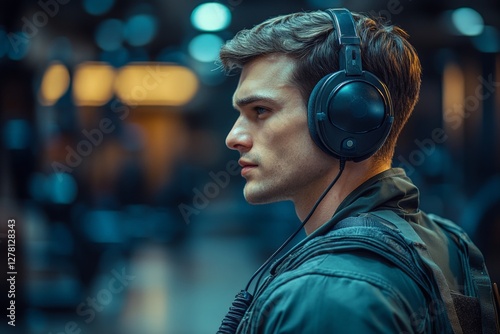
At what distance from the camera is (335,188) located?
162 centimetres

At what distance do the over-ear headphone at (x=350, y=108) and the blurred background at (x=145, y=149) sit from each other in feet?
12.8

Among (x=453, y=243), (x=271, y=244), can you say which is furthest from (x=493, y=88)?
(x=453, y=243)

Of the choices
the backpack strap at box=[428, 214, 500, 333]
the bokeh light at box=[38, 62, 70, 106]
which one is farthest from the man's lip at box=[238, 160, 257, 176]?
the bokeh light at box=[38, 62, 70, 106]

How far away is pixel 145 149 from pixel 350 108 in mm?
8135

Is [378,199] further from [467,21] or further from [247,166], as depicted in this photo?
[467,21]

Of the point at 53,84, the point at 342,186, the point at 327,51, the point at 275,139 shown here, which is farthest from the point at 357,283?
the point at 53,84

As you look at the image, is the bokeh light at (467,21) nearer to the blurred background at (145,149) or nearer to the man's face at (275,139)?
the blurred background at (145,149)

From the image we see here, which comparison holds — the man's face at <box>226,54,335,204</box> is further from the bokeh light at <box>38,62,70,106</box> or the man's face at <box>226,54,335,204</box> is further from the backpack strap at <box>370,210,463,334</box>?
the bokeh light at <box>38,62,70,106</box>

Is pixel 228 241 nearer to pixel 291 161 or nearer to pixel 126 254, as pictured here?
pixel 126 254

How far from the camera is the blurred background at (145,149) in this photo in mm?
5422

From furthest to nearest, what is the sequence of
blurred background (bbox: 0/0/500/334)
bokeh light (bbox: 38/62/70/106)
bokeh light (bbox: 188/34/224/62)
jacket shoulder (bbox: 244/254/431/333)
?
bokeh light (bbox: 188/34/224/62) < bokeh light (bbox: 38/62/70/106) < blurred background (bbox: 0/0/500/334) < jacket shoulder (bbox: 244/254/431/333)

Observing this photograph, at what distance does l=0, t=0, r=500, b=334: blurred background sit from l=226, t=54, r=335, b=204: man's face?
12.1ft

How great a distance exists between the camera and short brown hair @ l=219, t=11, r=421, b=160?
1.63 m

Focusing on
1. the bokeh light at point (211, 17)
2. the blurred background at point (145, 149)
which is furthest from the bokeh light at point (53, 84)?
the bokeh light at point (211, 17)
